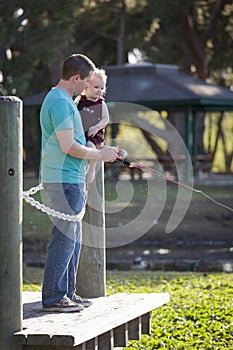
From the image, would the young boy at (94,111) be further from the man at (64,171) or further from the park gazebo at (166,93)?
the park gazebo at (166,93)

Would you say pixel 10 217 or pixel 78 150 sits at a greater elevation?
pixel 78 150

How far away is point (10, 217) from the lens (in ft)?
18.1

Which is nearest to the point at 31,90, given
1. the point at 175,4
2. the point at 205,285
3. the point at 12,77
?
the point at 175,4

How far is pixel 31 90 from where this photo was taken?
128 ft

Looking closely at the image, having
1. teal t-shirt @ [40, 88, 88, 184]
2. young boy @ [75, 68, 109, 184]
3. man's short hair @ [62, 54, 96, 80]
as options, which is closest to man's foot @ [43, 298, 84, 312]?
teal t-shirt @ [40, 88, 88, 184]

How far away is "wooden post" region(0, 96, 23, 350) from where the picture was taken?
552 cm

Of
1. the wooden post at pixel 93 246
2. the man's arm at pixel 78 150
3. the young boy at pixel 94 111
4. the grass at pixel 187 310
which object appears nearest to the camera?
the man's arm at pixel 78 150

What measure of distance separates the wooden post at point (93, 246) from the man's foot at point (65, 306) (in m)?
0.85

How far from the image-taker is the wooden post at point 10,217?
5.52 metres

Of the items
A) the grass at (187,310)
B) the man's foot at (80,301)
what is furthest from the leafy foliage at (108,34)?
the man's foot at (80,301)

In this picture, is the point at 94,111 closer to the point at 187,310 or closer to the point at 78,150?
the point at 78,150

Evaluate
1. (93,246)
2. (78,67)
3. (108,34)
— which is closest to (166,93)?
(108,34)

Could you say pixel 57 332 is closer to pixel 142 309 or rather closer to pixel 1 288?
pixel 1 288

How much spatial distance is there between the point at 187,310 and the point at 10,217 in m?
4.32
